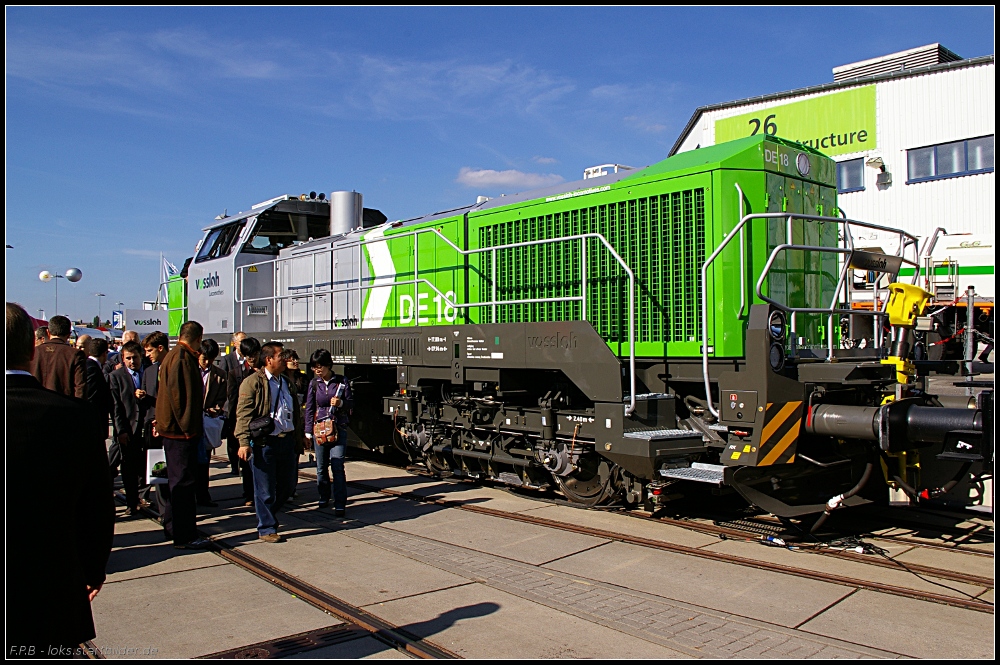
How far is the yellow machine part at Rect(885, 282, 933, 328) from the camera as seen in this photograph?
625 cm

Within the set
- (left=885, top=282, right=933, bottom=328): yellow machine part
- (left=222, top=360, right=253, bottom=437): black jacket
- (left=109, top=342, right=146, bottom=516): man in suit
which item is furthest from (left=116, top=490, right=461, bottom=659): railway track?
(left=885, top=282, right=933, bottom=328): yellow machine part

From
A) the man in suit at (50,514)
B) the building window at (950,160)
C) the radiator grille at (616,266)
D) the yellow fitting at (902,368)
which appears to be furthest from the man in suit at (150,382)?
the building window at (950,160)

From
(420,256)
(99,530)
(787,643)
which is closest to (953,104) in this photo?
(420,256)

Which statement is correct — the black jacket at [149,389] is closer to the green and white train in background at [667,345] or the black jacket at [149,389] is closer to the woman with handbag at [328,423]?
the woman with handbag at [328,423]

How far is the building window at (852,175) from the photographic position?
24.1m

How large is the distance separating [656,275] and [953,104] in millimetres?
20159

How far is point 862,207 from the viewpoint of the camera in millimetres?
24141

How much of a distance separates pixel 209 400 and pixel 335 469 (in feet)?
5.18

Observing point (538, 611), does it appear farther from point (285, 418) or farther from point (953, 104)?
point (953, 104)

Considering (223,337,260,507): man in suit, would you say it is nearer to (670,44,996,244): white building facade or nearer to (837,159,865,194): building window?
(670,44,996,244): white building facade

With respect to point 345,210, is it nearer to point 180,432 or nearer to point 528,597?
point 180,432

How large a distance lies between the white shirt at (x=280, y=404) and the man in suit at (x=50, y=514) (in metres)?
4.01

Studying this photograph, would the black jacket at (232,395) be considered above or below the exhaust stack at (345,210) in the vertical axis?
below

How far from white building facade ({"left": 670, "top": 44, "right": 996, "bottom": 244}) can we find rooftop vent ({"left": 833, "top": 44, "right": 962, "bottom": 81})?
0.13ft
